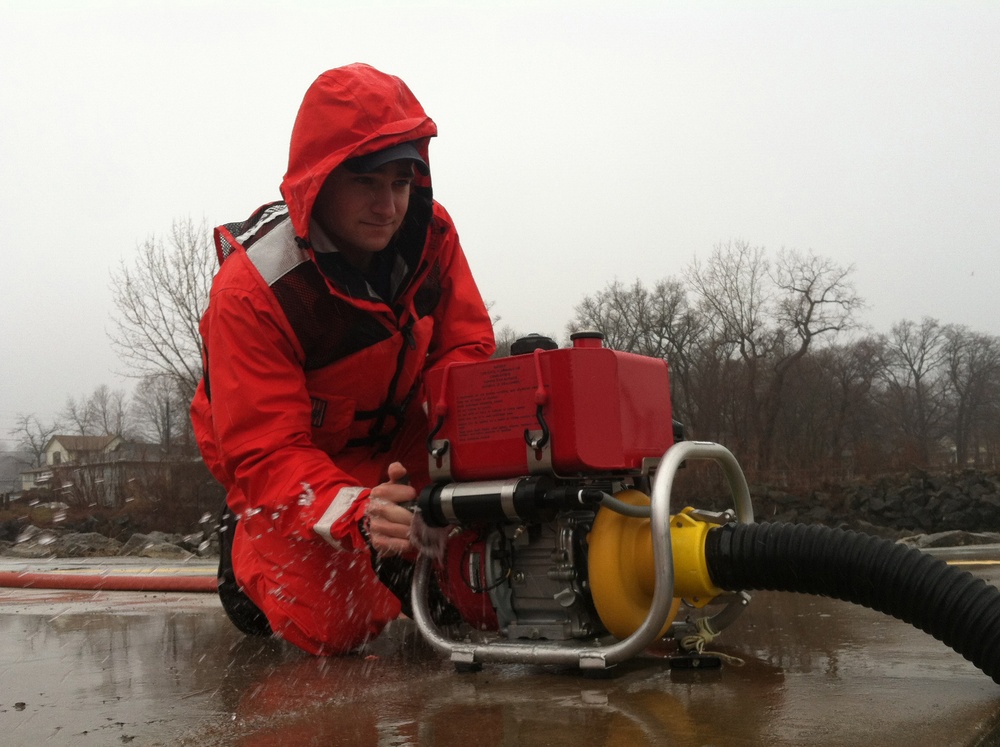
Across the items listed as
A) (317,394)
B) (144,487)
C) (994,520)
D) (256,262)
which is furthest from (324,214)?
(994,520)

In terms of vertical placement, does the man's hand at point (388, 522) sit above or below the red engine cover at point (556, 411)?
below

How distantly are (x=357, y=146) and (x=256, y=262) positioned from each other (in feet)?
1.61

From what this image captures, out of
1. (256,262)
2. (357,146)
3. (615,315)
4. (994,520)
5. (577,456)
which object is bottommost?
(994,520)

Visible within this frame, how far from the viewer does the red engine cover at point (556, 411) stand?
2.36 m

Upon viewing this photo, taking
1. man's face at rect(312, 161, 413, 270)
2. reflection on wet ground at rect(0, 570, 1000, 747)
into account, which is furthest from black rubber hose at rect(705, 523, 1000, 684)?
man's face at rect(312, 161, 413, 270)

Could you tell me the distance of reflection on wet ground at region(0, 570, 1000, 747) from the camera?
1.90 m

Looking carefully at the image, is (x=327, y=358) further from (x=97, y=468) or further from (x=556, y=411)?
(x=97, y=468)

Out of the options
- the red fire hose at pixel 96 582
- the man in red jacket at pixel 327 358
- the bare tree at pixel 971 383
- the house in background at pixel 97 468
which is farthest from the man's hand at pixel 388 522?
the bare tree at pixel 971 383

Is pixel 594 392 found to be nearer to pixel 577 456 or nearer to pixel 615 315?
pixel 577 456

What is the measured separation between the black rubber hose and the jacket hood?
4.66 ft

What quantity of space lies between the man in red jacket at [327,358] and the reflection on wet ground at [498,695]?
0.25 metres

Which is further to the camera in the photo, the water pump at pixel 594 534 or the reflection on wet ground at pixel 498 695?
the water pump at pixel 594 534

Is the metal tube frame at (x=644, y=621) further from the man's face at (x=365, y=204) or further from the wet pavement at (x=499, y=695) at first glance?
the man's face at (x=365, y=204)

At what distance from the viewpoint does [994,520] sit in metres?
24.7
